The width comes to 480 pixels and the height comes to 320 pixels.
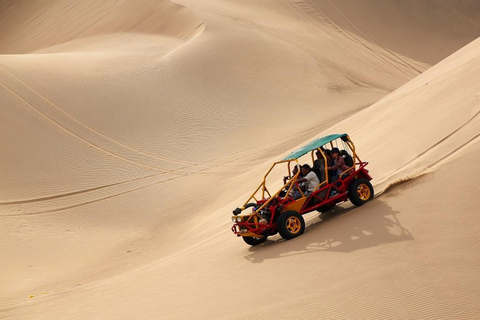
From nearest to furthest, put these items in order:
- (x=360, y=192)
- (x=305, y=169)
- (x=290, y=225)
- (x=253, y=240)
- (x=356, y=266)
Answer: (x=356, y=266) → (x=290, y=225) → (x=360, y=192) → (x=305, y=169) → (x=253, y=240)

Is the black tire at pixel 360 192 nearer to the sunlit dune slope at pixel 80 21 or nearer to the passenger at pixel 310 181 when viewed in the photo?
the passenger at pixel 310 181

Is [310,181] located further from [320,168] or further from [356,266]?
[356,266]

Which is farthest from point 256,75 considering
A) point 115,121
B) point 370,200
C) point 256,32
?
point 370,200

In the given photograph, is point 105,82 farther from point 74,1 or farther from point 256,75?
point 74,1

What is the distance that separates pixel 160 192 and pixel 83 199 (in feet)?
8.11

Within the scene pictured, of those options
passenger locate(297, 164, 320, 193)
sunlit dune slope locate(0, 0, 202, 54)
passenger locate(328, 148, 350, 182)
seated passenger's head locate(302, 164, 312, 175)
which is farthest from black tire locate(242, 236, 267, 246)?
sunlit dune slope locate(0, 0, 202, 54)

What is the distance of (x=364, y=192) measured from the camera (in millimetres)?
10898

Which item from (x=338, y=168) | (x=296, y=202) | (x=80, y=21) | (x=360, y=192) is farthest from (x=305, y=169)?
(x=80, y=21)

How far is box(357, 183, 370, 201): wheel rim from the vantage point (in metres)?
10.9

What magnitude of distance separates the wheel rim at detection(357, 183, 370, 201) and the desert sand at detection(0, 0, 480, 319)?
0.29m

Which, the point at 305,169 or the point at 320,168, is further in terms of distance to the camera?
the point at 320,168

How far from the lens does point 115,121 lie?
84.3 ft

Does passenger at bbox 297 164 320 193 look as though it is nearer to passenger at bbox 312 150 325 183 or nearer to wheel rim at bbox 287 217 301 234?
passenger at bbox 312 150 325 183

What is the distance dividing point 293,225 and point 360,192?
133cm
